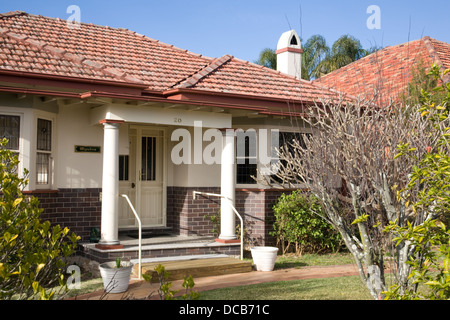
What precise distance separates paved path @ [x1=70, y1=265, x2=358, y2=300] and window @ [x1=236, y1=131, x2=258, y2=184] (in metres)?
3.09

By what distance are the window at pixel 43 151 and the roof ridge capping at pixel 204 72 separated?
2813 millimetres

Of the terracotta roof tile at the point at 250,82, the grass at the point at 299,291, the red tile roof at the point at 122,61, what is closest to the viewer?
the grass at the point at 299,291

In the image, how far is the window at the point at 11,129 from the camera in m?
9.30

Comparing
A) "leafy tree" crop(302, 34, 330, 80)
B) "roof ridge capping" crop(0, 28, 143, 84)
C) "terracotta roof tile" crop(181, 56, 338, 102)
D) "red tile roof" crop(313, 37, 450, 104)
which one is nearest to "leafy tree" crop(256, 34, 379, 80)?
"leafy tree" crop(302, 34, 330, 80)

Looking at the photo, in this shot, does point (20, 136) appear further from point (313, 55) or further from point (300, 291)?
point (313, 55)

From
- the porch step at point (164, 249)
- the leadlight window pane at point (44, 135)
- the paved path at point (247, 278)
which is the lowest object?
the paved path at point (247, 278)

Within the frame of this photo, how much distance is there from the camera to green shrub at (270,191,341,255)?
10977mm

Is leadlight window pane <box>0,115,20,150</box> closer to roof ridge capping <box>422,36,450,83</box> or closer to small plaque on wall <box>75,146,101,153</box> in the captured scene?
small plaque on wall <box>75,146,101,153</box>

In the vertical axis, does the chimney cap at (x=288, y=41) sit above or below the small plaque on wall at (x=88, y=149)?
above

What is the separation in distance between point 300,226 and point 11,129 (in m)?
6.24

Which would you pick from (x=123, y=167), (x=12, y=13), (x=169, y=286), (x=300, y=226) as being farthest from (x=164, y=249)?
(x=12, y=13)

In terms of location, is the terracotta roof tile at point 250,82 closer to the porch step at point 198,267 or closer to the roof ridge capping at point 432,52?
the porch step at point 198,267

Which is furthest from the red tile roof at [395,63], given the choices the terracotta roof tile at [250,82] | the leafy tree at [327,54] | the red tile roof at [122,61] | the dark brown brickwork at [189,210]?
Answer: the leafy tree at [327,54]

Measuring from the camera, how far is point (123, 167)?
11.5 m
